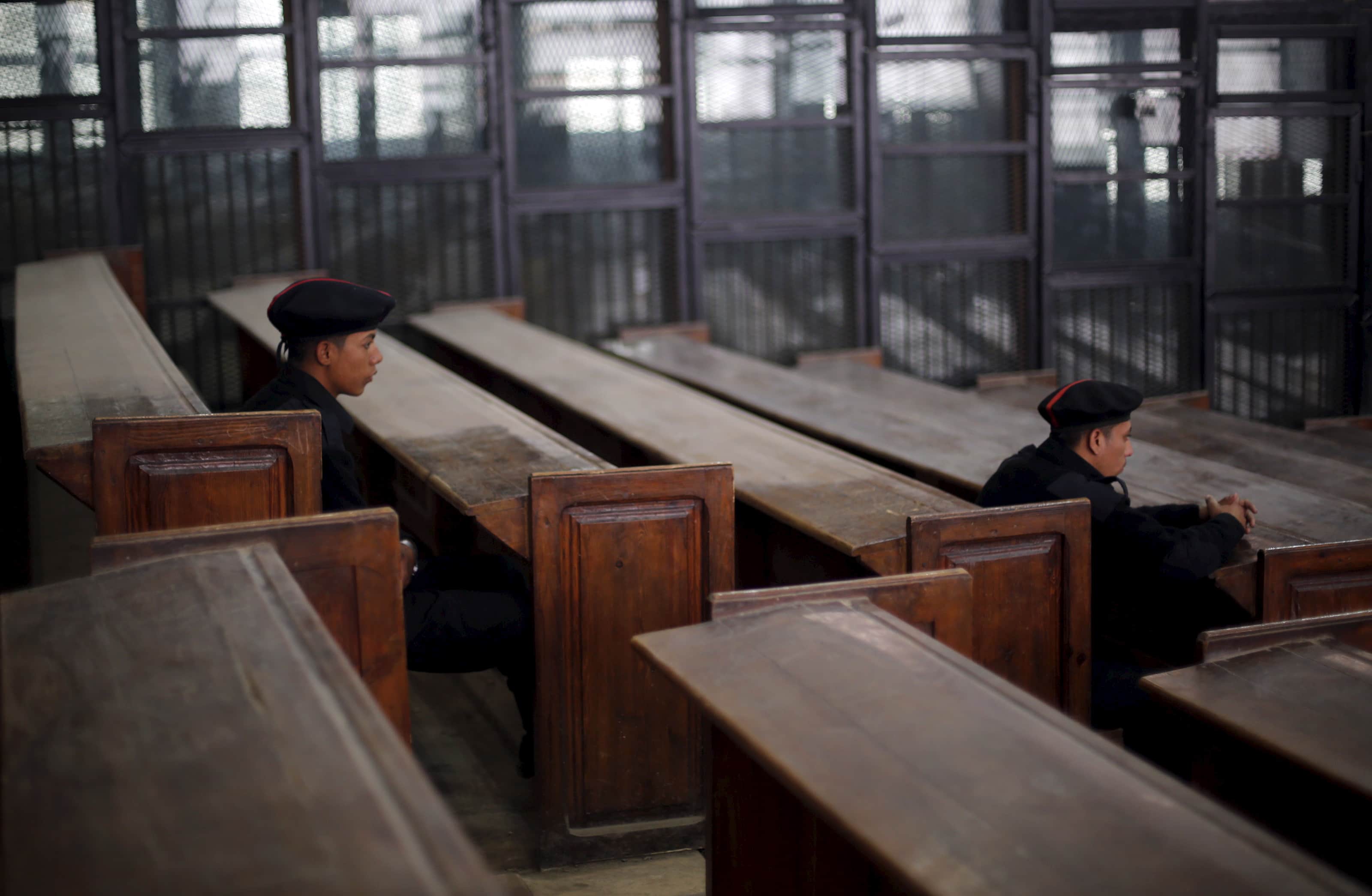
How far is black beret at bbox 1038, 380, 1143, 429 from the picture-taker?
2.76 metres

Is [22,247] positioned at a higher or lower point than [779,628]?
higher

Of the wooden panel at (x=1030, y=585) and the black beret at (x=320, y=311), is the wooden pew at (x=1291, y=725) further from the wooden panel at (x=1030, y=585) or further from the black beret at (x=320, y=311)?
the black beret at (x=320, y=311)

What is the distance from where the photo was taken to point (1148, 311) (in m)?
6.43

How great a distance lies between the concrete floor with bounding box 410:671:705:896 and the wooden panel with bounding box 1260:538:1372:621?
127cm

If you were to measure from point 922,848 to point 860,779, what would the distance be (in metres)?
0.15

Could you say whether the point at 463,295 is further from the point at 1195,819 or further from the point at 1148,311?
the point at 1195,819

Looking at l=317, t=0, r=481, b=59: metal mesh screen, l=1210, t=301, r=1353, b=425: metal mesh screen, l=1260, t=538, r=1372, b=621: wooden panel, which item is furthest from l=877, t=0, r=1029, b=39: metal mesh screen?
l=1260, t=538, r=1372, b=621: wooden panel

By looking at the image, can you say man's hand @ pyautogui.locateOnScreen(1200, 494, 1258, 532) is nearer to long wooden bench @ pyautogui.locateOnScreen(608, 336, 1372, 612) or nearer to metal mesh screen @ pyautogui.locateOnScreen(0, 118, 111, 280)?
long wooden bench @ pyautogui.locateOnScreen(608, 336, 1372, 612)

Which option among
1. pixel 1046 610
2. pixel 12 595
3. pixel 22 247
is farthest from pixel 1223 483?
pixel 22 247

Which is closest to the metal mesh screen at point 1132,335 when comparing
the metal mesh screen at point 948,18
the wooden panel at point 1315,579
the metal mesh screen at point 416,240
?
the metal mesh screen at point 948,18

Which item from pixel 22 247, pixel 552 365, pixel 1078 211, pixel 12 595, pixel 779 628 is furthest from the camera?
pixel 1078 211

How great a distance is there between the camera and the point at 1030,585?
8.10 ft

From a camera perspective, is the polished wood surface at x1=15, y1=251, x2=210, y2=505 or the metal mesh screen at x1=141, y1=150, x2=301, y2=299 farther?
the metal mesh screen at x1=141, y1=150, x2=301, y2=299

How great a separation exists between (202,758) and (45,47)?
485cm
